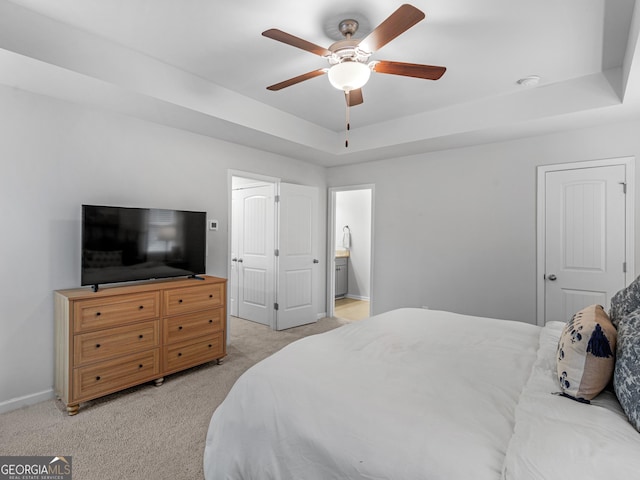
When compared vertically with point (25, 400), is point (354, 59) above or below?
above

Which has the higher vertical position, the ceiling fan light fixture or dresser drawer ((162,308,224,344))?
the ceiling fan light fixture

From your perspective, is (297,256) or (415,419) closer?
(415,419)

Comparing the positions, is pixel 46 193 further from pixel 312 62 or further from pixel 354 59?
pixel 354 59

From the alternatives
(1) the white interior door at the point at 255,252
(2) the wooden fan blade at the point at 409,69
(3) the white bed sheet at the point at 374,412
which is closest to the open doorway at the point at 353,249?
(1) the white interior door at the point at 255,252

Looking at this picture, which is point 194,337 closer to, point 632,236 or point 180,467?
point 180,467

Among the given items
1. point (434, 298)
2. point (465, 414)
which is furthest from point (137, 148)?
point (434, 298)

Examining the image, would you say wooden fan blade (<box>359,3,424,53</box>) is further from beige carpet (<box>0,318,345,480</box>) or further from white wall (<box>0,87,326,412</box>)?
beige carpet (<box>0,318,345,480</box>)

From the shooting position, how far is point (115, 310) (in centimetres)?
263

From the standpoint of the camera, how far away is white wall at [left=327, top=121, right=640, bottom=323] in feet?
11.5

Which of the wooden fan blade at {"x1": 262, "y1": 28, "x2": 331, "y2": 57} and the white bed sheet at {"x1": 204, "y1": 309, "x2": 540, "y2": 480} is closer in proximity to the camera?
the white bed sheet at {"x1": 204, "y1": 309, "x2": 540, "y2": 480}

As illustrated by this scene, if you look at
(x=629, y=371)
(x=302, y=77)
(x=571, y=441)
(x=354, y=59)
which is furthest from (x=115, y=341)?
(x=629, y=371)

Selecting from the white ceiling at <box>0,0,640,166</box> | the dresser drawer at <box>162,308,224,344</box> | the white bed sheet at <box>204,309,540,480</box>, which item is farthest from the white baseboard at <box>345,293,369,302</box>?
the white bed sheet at <box>204,309,540,480</box>

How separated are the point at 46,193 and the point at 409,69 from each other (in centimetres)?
285

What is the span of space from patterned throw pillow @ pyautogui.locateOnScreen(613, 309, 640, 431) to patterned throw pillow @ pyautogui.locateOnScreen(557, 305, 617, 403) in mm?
30
